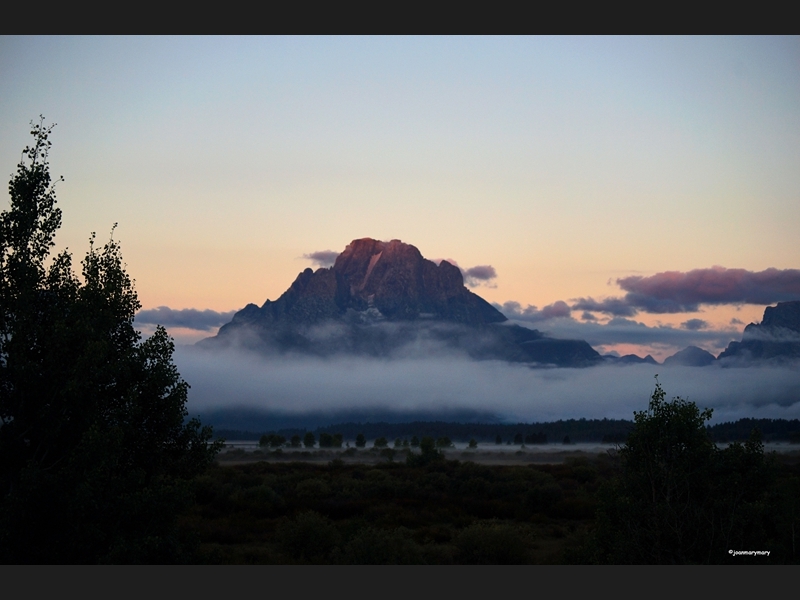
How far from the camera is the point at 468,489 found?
55.7 metres

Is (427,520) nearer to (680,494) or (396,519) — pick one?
(396,519)

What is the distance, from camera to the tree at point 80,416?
59.6 ft

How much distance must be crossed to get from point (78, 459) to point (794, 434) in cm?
14040

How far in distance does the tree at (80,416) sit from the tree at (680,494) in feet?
43.9

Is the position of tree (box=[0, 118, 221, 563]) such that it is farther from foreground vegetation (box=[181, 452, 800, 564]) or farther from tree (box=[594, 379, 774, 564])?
tree (box=[594, 379, 774, 564])

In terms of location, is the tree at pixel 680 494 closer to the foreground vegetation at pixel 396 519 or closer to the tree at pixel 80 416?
the foreground vegetation at pixel 396 519

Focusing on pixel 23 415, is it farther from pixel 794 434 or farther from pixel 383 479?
pixel 794 434

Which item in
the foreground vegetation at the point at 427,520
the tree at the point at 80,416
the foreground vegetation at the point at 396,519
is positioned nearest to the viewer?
the tree at the point at 80,416

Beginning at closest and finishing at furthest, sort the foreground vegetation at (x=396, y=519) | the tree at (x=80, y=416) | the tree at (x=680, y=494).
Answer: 1. the tree at (x=80, y=416)
2. the tree at (x=680, y=494)
3. the foreground vegetation at (x=396, y=519)

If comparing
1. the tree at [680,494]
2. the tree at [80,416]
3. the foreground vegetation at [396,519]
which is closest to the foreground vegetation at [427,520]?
the foreground vegetation at [396,519]

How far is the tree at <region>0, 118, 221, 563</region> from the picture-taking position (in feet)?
59.6

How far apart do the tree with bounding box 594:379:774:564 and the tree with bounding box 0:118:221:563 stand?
13.4m

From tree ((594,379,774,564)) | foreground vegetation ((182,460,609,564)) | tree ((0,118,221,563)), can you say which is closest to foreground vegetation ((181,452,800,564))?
foreground vegetation ((182,460,609,564))

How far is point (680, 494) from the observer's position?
22.9 m
